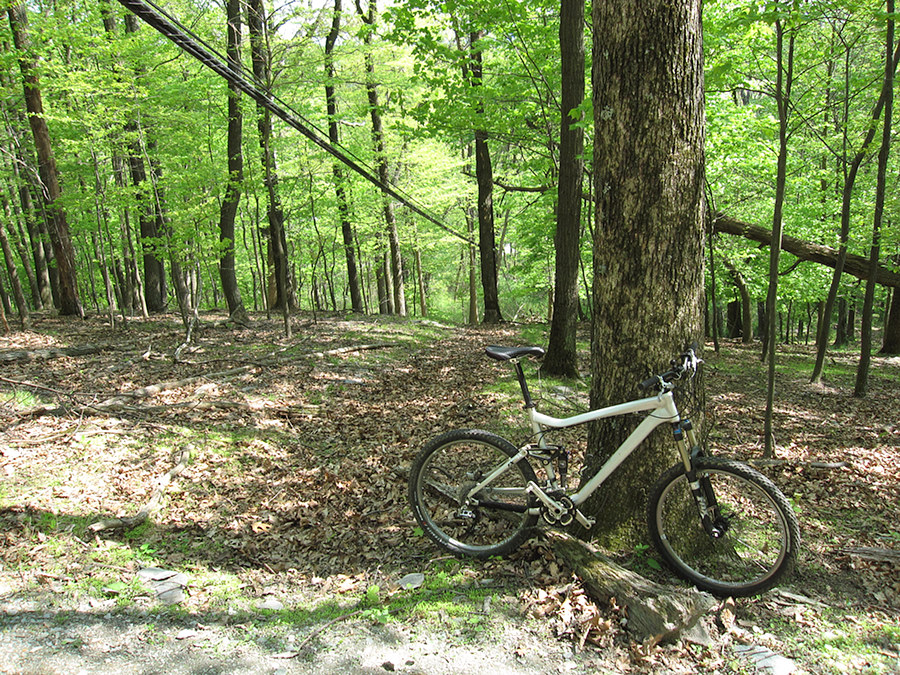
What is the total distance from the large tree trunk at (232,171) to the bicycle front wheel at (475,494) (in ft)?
26.4

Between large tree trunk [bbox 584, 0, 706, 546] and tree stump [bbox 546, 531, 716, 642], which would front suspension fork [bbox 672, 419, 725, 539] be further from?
tree stump [bbox 546, 531, 716, 642]

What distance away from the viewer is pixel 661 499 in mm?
2855

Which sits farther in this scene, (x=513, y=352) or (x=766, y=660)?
(x=513, y=352)

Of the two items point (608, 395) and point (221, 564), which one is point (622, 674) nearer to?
point (608, 395)

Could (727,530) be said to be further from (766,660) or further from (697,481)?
(766,660)

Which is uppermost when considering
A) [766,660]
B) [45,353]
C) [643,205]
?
[643,205]

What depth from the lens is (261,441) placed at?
5.32 meters

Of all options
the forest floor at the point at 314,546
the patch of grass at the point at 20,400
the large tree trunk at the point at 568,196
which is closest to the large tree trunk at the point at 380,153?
the large tree trunk at the point at 568,196

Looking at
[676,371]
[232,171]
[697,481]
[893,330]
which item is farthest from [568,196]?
[893,330]

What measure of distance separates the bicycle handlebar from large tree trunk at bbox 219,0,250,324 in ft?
29.1

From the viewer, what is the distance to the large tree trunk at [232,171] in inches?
372

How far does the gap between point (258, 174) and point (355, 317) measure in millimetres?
4924

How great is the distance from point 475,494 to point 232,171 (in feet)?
31.5

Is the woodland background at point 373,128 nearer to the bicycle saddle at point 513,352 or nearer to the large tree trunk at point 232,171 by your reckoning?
the large tree trunk at point 232,171
